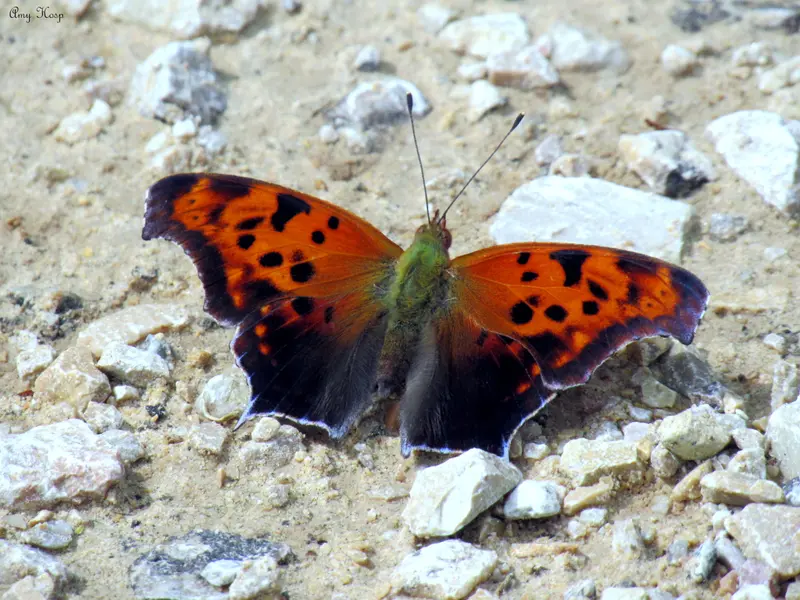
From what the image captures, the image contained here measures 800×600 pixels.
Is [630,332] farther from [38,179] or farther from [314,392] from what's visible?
[38,179]

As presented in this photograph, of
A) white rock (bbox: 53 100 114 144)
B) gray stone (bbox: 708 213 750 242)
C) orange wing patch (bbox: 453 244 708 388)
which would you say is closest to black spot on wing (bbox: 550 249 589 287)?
orange wing patch (bbox: 453 244 708 388)

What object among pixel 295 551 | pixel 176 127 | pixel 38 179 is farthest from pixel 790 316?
pixel 38 179

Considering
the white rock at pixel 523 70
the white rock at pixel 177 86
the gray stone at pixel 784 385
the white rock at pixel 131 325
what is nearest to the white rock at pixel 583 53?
the white rock at pixel 523 70

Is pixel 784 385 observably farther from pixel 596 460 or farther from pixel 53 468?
pixel 53 468

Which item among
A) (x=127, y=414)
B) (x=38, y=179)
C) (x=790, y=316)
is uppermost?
(x=38, y=179)

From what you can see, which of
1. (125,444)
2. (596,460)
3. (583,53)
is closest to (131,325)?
(125,444)

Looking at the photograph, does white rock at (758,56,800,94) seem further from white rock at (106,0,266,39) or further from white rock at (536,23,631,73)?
white rock at (106,0,266,39)

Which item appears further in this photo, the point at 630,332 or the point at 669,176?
the point at 669,176
